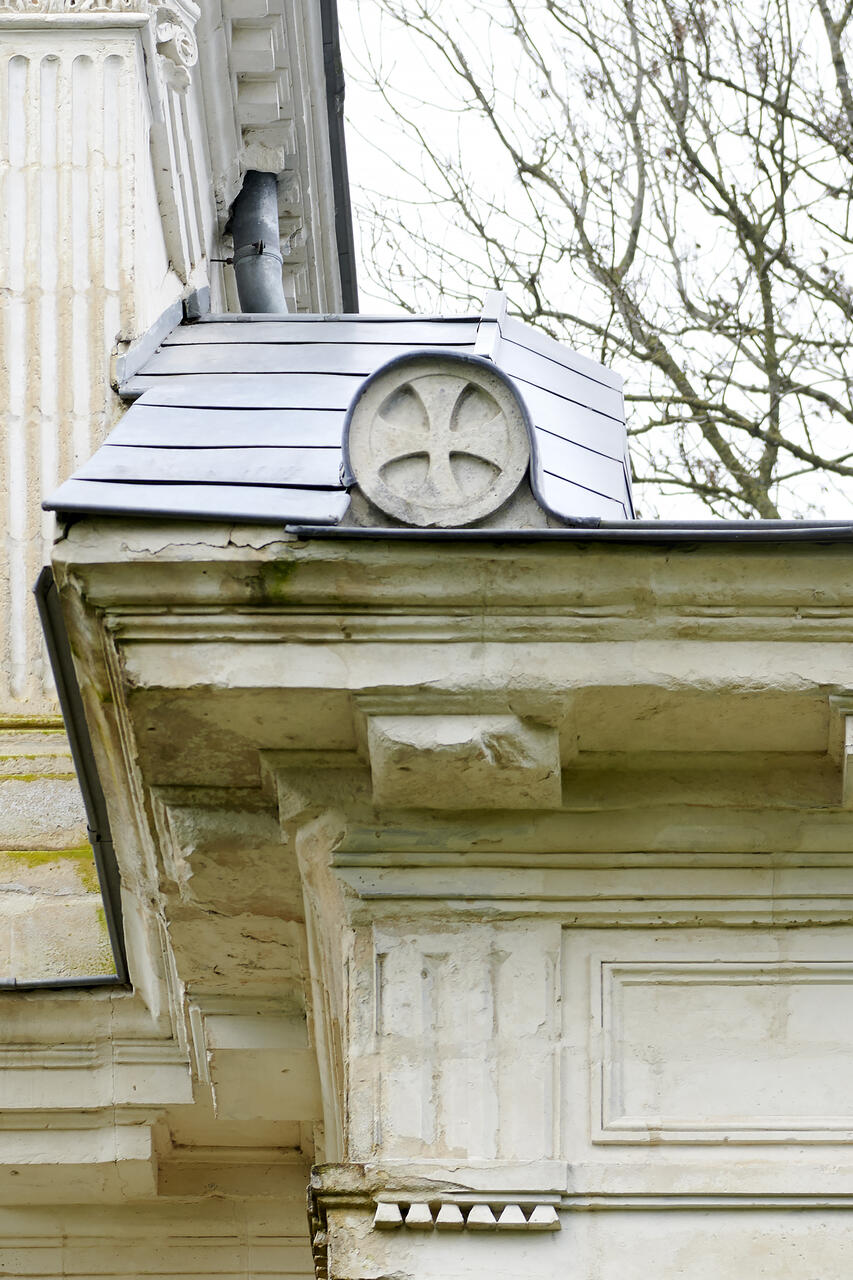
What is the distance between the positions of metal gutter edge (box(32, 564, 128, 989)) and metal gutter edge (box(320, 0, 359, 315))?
4709mm

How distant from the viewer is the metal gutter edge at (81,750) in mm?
3510

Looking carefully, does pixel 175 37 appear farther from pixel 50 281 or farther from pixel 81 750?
pixel 81 750

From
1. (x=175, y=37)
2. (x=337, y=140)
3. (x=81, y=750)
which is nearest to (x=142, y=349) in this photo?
(x=175, y=37)

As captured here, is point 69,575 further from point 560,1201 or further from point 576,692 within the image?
point 560,1201

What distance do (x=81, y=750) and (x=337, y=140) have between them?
5.19 metres

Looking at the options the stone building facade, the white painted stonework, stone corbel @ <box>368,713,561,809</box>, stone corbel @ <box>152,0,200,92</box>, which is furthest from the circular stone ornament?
stone corbel @ <box>152,0,200,92</box>

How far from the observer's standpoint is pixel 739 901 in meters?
3.59

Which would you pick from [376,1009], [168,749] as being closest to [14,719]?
[168,749]

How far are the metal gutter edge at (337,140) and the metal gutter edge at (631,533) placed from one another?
16.1ft

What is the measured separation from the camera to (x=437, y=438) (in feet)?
11.4

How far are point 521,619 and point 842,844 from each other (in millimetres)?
799

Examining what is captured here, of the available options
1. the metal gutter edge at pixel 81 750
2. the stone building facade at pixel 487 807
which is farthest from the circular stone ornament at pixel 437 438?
the metal gutter edge at pixel 81 750

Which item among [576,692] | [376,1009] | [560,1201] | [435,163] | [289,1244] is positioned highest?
[435,163]

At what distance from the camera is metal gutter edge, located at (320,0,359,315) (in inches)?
307
